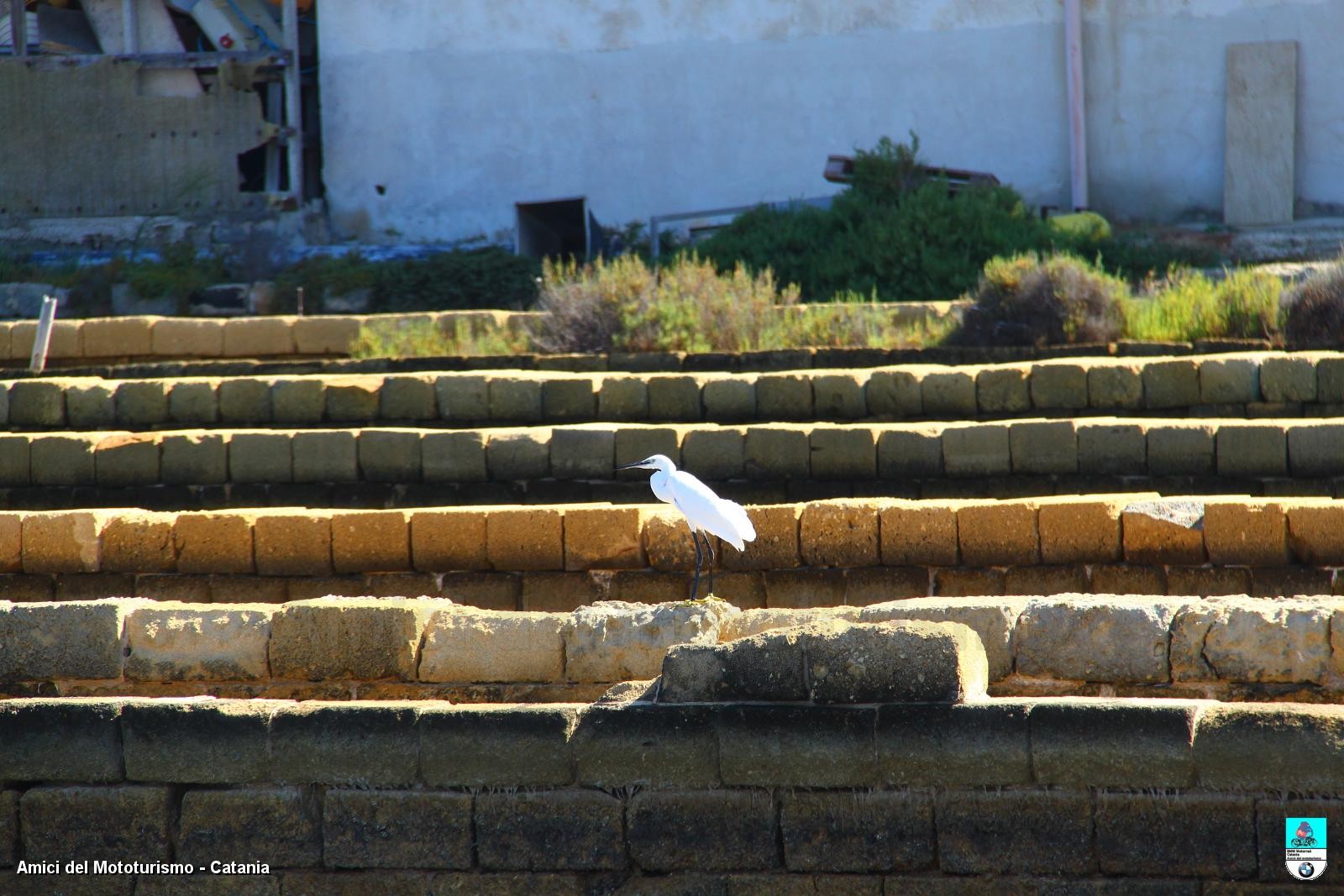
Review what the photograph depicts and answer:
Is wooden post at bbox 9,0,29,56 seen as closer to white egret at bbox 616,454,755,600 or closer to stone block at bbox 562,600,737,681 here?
white egret at bbox 616,454,755,600

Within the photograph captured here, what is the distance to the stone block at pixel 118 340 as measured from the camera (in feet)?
49.3

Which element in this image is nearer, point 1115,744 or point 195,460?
point 1115,744

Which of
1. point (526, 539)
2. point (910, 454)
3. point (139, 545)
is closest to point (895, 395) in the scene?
point (910, 454)

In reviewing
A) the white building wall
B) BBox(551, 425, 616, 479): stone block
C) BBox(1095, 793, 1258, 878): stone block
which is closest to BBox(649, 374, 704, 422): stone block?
BBox(551, 425, 616, 479): stone block

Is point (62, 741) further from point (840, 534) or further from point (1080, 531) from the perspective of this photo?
point (1080, 531)

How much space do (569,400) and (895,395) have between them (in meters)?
2.42

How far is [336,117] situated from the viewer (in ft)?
66.0

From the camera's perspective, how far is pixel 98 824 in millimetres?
5547

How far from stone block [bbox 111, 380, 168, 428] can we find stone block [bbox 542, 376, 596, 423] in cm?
313

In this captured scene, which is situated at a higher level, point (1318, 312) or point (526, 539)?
point (1318, 312)

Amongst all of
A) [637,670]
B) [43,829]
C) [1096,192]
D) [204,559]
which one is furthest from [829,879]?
[1096,192]

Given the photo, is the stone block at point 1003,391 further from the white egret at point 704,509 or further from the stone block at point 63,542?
the stone block at point 63,542

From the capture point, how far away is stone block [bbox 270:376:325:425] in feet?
40.6

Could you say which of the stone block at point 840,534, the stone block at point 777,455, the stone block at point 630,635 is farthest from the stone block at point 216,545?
the stone block at point 630,635
